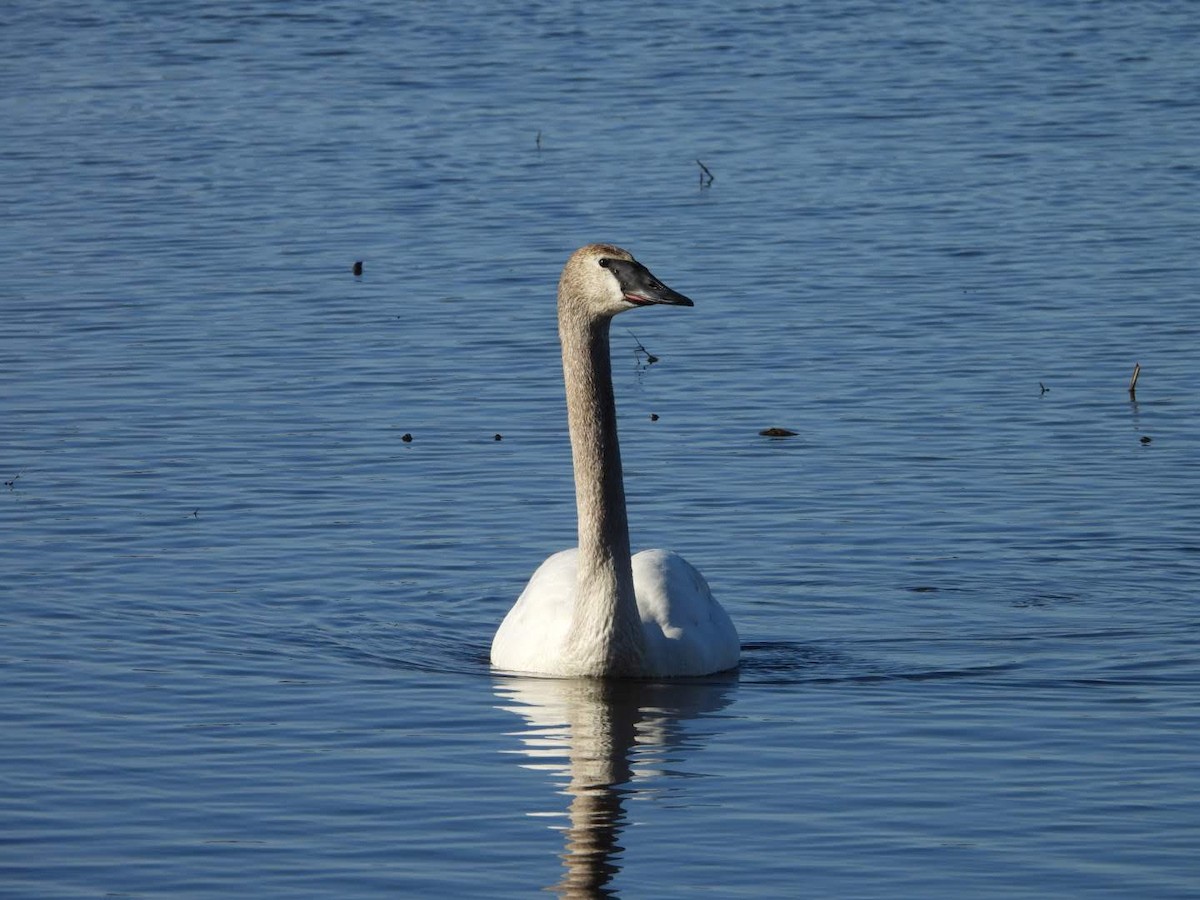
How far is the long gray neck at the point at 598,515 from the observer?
424 inches

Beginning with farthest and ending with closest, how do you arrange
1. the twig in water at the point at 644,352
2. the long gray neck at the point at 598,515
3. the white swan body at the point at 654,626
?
the twig in water at the point at 644,352 < the white swan body at the point at 654,626 < the long gray neck at the point at 598,515

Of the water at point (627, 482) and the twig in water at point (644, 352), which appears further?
the twig in water at point (644, 352)

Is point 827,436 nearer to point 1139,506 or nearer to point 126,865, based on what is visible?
point 1139,506

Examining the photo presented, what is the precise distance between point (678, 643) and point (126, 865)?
10.1 feet

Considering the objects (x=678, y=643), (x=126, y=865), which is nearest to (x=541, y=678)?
(x=678, y=643)

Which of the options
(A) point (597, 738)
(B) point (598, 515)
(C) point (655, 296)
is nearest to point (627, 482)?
(B) point (598, 515)

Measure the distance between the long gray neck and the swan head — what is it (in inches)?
4.3

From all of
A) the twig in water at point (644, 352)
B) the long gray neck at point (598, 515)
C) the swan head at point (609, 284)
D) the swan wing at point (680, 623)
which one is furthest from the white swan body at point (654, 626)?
the twig in water at point (644, 352)

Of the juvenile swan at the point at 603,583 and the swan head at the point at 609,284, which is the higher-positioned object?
the swan head at the point at 609,284

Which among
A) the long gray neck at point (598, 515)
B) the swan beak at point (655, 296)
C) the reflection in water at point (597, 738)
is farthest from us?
the long gray neck at point (598, 515)

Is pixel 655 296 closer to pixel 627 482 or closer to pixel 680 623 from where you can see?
pixel 680 623

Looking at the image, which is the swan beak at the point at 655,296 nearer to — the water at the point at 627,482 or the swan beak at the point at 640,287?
the swan beak at the point at 640,287

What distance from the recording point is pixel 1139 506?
44.9 ft

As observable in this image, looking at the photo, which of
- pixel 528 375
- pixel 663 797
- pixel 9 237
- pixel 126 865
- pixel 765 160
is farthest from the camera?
pixel 765 160
